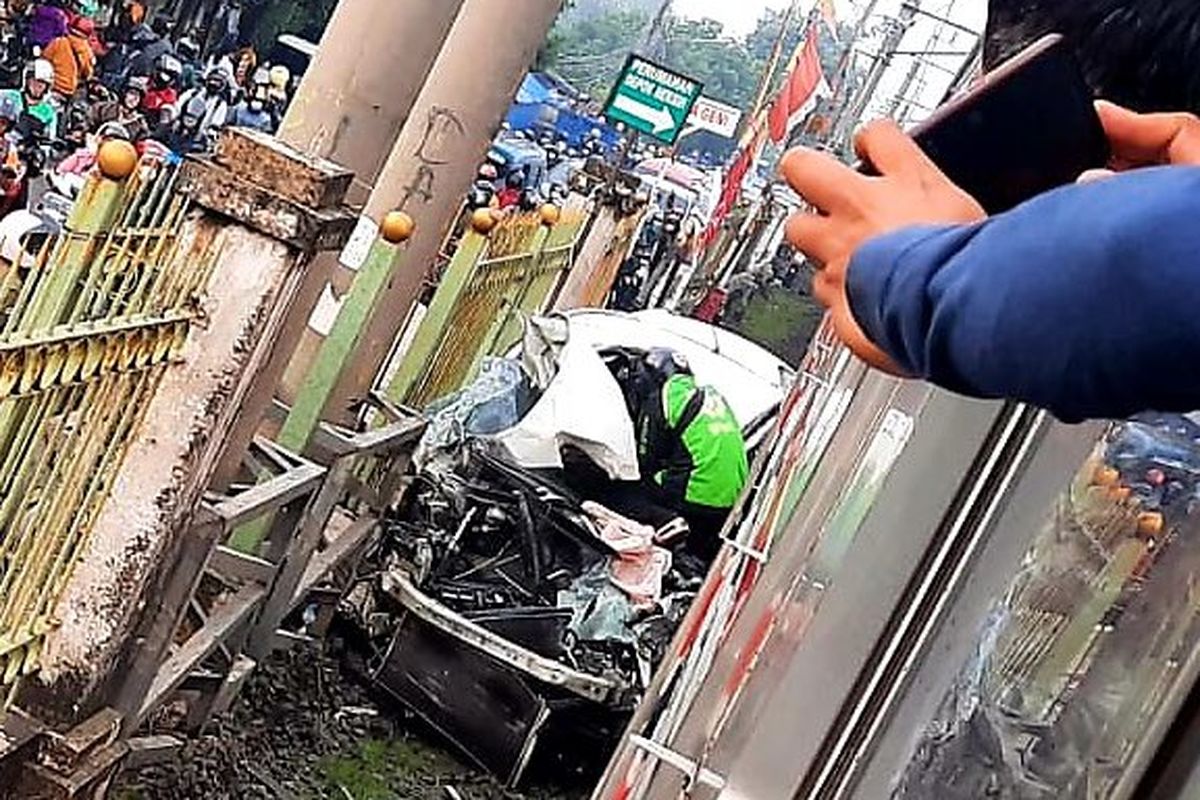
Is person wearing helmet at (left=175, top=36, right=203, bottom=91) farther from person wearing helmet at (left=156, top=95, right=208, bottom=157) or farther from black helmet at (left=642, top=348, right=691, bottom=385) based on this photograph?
black helmet at (left=642, top=348, right=691, bottom=385)

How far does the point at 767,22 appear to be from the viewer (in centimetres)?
4031

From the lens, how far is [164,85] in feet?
62.4

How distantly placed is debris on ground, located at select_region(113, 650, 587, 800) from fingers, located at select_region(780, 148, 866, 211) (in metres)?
4.28

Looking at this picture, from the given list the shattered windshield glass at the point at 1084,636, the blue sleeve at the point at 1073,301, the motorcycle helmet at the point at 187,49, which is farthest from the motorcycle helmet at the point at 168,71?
the blue sleeve at the point at 1073,301

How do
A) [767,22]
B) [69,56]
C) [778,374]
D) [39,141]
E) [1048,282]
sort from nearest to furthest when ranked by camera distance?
[1048,282] < [778,374] < [39,141] < [69,56] < [767,22]

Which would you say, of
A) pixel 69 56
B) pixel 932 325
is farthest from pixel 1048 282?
pixel 69 56

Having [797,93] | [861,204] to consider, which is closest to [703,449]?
[861,204]

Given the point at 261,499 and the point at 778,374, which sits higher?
the point at 778,374

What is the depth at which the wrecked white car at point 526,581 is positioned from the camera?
6.16 m

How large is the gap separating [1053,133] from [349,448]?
4.95 m

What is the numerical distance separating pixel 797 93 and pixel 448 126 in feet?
31.5

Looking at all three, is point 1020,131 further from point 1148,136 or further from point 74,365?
point 74,365

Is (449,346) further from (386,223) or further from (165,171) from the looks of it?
(165,171)

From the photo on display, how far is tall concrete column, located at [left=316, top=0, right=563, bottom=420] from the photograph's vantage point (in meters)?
7.06
